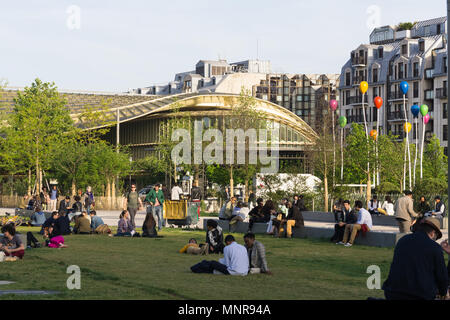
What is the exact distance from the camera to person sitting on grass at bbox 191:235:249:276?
14055 millimetres

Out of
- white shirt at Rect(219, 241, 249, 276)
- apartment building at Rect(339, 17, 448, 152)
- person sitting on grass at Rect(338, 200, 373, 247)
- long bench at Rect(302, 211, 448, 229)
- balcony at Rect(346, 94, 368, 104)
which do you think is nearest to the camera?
white shirt at Rect(219, 241, 249, 276)

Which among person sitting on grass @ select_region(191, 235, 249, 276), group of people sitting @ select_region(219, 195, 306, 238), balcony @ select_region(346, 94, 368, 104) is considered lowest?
person sitting on grass @ select_region(191, 235, 249, 276)

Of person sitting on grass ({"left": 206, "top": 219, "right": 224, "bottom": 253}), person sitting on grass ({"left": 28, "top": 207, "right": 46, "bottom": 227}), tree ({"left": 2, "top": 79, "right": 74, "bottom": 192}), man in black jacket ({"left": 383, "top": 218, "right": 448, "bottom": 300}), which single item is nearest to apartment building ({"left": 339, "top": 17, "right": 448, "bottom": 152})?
tree ({"left": 2, "top": 79, "right": 74, "bottom": 192})

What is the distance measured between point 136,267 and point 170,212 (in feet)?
45.8

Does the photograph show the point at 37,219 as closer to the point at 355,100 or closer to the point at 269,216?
the point at 269,216

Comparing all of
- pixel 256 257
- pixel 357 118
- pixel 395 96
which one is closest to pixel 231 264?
pixel 256 257

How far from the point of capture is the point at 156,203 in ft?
88.3

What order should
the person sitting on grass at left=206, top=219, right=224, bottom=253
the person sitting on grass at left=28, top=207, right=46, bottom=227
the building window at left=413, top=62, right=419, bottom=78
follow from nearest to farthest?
the person sitting on grass at left=206, top=219, right=224, bottom=253 → the person sitting on grass at left=28, top=207, right=46, bottom=227 → the building window at left=413, top=62, right=419, bottom=78

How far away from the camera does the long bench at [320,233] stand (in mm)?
20828

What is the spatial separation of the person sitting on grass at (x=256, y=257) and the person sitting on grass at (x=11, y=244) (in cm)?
527

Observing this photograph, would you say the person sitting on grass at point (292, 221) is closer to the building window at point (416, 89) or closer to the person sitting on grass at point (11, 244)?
the person sitting on grass at point (11, 244)

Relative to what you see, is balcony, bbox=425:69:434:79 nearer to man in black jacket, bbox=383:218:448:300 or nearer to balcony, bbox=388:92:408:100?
balcony, bbox=388:92:408:100

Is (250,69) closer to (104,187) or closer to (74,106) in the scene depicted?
(74,106)

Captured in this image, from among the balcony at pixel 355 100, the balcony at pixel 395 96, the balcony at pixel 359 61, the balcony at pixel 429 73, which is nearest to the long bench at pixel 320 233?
the balcony at pixel 429 73
